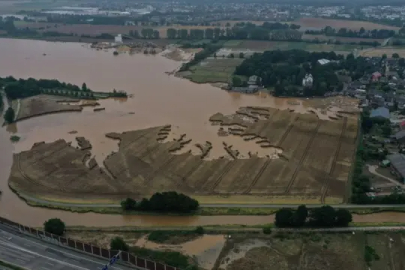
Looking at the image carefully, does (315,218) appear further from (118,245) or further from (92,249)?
(92,249)

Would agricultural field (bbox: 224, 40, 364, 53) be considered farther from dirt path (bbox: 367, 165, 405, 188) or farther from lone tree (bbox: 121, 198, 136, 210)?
lone tree (bbox: 121, 198, 136, 210)

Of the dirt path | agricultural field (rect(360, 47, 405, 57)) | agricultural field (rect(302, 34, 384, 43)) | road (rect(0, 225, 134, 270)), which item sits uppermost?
agricultural field (rect(302, 34, 384, 43))

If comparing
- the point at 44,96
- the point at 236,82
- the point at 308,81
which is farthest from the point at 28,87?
the point at 308,81

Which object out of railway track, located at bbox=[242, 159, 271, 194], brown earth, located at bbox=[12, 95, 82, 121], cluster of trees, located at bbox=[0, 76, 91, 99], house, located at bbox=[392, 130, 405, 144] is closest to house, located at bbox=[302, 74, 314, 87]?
house, located at bbox=[392, 130, 405, 144]

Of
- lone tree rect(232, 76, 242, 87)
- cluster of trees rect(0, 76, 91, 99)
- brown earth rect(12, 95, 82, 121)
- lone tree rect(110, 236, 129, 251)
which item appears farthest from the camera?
lone tree rect(232, 76, 242, 87)

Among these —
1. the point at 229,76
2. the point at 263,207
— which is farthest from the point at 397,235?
the point at 229,76

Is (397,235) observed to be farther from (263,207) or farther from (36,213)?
(36,213)

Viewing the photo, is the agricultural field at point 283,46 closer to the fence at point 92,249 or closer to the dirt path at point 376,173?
the dirt path at point 376,173
